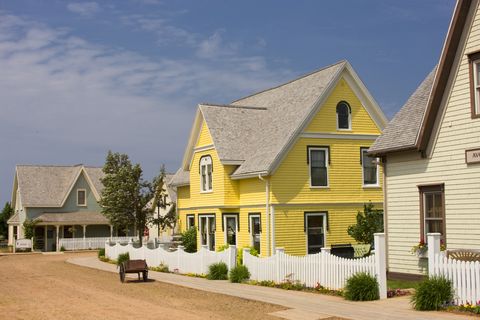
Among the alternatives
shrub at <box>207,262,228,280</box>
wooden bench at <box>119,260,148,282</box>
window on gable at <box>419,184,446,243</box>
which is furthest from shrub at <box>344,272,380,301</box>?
wooden bench at <box>119,260,148,282</box>

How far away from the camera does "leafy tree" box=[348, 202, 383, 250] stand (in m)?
27.3

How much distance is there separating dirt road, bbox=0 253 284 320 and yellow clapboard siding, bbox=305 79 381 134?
11.0 metres

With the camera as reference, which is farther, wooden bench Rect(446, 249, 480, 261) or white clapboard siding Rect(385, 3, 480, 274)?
white clapboard siding Rect(385, 3, 480, 274)

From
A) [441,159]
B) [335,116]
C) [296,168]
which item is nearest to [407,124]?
[441,159]

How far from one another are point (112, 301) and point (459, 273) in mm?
9492

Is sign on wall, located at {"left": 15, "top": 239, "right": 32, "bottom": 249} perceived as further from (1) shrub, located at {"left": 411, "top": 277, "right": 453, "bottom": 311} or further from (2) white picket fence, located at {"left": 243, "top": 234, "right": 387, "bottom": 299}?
(1) shrub, located at {"left": 411, "top": 277, "right": 453, "bottom": 311}

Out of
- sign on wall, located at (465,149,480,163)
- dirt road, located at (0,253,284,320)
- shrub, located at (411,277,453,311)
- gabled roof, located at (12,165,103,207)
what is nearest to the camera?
shrub, located at (411,277,453,311)

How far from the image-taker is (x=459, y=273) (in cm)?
1478

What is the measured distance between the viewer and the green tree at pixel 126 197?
42281 millimetres

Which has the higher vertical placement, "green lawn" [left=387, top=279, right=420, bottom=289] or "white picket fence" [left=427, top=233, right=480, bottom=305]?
"white picket fence" [left=427, top=233, right=480, bottom=305]

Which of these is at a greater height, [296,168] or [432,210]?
[296,168]

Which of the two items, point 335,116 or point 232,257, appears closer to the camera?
point 232,257

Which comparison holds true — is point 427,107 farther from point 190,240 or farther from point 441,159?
point 190,240

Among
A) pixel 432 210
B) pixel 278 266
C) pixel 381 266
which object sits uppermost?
pixel 432 210
